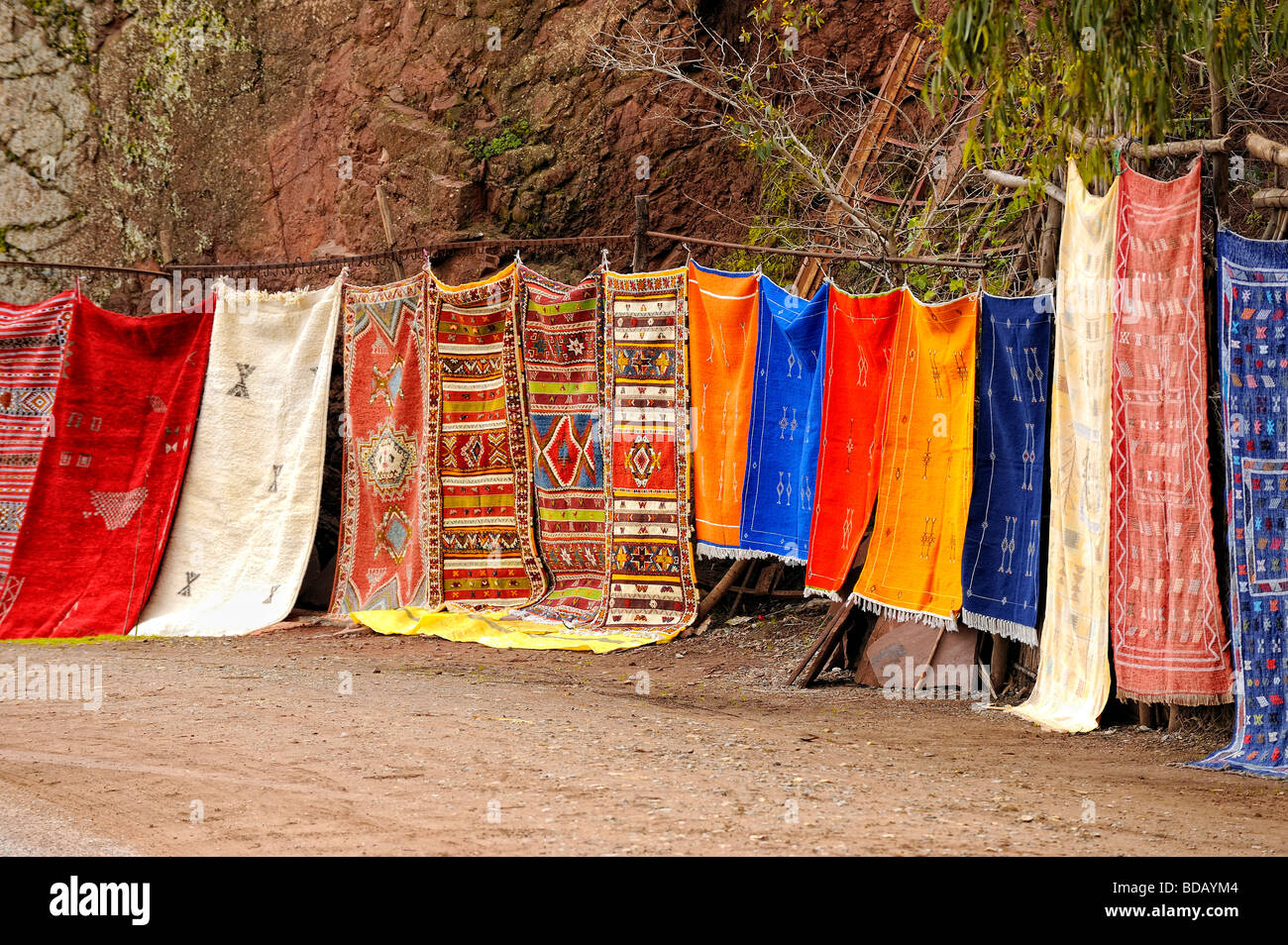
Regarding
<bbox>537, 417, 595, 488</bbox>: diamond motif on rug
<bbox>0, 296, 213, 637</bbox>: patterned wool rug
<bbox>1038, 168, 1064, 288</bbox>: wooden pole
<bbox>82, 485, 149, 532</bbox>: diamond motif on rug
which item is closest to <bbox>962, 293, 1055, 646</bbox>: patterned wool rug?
<bbox>1038, 168, 1064, 288</bbox>: wooden pole

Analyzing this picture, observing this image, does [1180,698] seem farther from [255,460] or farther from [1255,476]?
[255,460]

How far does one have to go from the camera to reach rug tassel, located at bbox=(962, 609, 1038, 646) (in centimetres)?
582

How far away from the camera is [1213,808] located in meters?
4.01

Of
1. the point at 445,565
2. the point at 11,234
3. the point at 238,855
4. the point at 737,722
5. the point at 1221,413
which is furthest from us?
the point at 11,234

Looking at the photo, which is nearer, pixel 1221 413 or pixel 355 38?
pixel 1221 413

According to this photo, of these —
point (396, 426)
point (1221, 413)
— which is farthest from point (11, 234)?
point (1221, 413)

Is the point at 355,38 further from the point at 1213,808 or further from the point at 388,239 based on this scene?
the point at 1213,808

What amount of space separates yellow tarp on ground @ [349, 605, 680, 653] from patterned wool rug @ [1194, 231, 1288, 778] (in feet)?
12.7

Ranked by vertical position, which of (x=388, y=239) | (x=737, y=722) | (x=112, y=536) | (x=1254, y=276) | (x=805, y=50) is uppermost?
(x=805, y=50)

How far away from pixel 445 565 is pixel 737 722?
367cm

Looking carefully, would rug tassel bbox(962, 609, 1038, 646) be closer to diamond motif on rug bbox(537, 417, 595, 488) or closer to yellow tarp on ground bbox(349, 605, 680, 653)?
yellow tarp on ground bbox(349, 605, 680, 653)

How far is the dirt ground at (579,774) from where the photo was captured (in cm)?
363

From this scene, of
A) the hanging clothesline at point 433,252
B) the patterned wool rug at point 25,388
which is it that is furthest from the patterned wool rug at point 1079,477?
the patterned wool rug at point 25,388

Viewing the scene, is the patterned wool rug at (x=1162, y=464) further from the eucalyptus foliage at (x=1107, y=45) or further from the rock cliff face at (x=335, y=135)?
the rock cliff face at (x=335, y=135)
